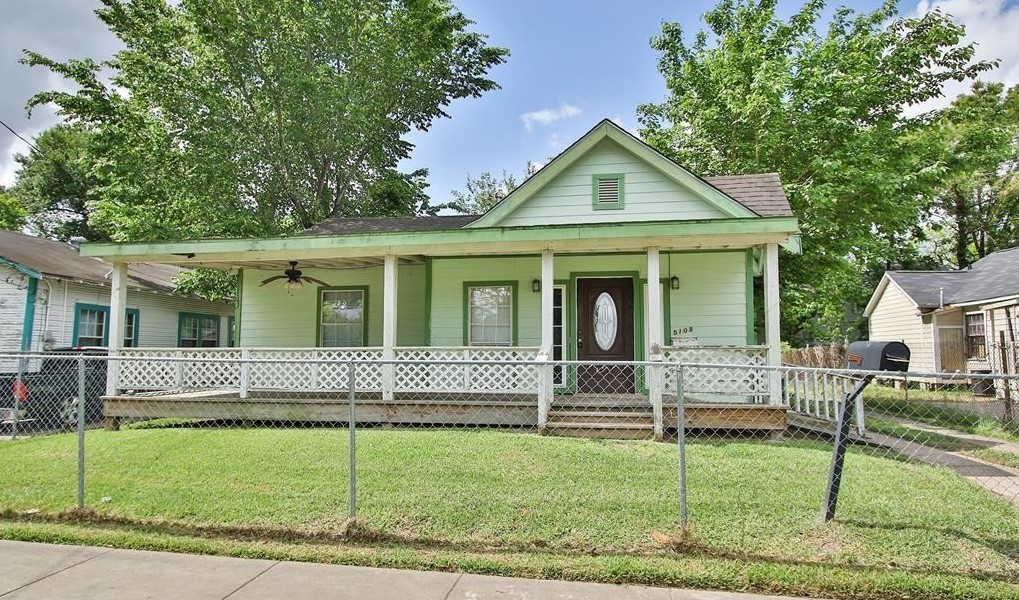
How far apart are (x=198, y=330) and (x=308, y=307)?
29.8ft

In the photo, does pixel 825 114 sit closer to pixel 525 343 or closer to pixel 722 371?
pixel 722 371

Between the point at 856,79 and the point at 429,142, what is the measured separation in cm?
1492

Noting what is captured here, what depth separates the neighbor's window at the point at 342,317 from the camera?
1249 centimetres

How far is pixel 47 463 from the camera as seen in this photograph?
672cm

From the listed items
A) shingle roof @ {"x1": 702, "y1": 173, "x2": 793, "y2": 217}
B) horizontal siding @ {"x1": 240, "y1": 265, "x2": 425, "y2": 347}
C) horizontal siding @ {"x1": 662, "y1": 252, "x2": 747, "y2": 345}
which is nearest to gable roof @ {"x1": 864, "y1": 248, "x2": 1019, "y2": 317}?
shingle roof @ {"x1": 702, "y1": 173, "x2": 793, "y2": 217}

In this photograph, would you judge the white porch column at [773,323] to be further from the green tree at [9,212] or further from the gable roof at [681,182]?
the green tree at [9,212]

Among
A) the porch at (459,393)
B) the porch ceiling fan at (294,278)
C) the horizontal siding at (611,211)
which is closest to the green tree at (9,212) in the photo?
the porch ceiling fan at (294,278)

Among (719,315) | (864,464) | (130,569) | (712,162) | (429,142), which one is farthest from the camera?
(429,142)

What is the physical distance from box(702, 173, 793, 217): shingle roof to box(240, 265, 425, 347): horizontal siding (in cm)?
686

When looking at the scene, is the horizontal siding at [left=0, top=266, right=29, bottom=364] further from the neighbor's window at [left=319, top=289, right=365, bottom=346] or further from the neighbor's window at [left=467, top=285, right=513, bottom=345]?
the neighbor's window at [left=467, top=285, right=513, bottom=345]

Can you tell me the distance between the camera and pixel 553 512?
4871mm

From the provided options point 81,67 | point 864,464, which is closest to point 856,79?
point 864,464

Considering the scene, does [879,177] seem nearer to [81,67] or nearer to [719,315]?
[719,315]

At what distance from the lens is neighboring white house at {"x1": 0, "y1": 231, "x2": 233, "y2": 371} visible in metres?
13.0
